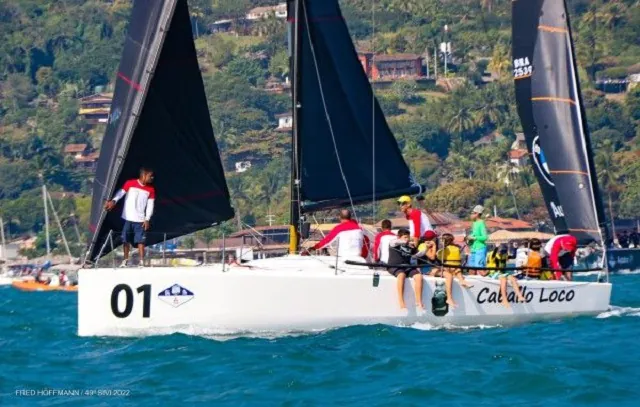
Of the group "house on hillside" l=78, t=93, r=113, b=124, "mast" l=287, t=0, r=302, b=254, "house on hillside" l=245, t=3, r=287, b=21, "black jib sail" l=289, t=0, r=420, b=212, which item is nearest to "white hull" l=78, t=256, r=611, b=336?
"mast" l=287, t=0, r=302, b=254

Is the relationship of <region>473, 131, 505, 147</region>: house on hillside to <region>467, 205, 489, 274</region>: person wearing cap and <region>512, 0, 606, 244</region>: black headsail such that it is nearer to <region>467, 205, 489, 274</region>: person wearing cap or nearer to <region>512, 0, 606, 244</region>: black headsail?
<region>512, 0, 606, 244</region>: black headsail

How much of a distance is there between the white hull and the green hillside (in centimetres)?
8034

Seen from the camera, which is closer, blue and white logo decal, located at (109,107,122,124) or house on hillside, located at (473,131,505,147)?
blue and white logo decal, located at (109,107,122,124)

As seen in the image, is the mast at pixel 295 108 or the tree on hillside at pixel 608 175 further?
the tree on hillside at pixel 608 175

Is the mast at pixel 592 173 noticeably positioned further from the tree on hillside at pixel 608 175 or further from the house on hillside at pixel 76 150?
the house on hillside at pixel 76 150

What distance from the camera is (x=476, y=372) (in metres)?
16.3

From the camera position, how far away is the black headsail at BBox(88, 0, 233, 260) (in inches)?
790

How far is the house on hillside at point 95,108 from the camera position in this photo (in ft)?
519

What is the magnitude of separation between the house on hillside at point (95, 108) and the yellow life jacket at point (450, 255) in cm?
13766

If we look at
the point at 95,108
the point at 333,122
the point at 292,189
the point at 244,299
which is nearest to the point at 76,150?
the point at 95,108

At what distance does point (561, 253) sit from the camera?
21.5 metres

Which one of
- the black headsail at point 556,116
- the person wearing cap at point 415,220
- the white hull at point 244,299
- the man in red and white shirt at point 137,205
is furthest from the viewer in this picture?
the black headsail at point 556,116

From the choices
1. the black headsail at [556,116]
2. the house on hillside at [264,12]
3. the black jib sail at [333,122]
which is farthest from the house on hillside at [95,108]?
the black jib sail at [333,122]

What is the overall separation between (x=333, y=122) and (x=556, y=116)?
18.2 ft
